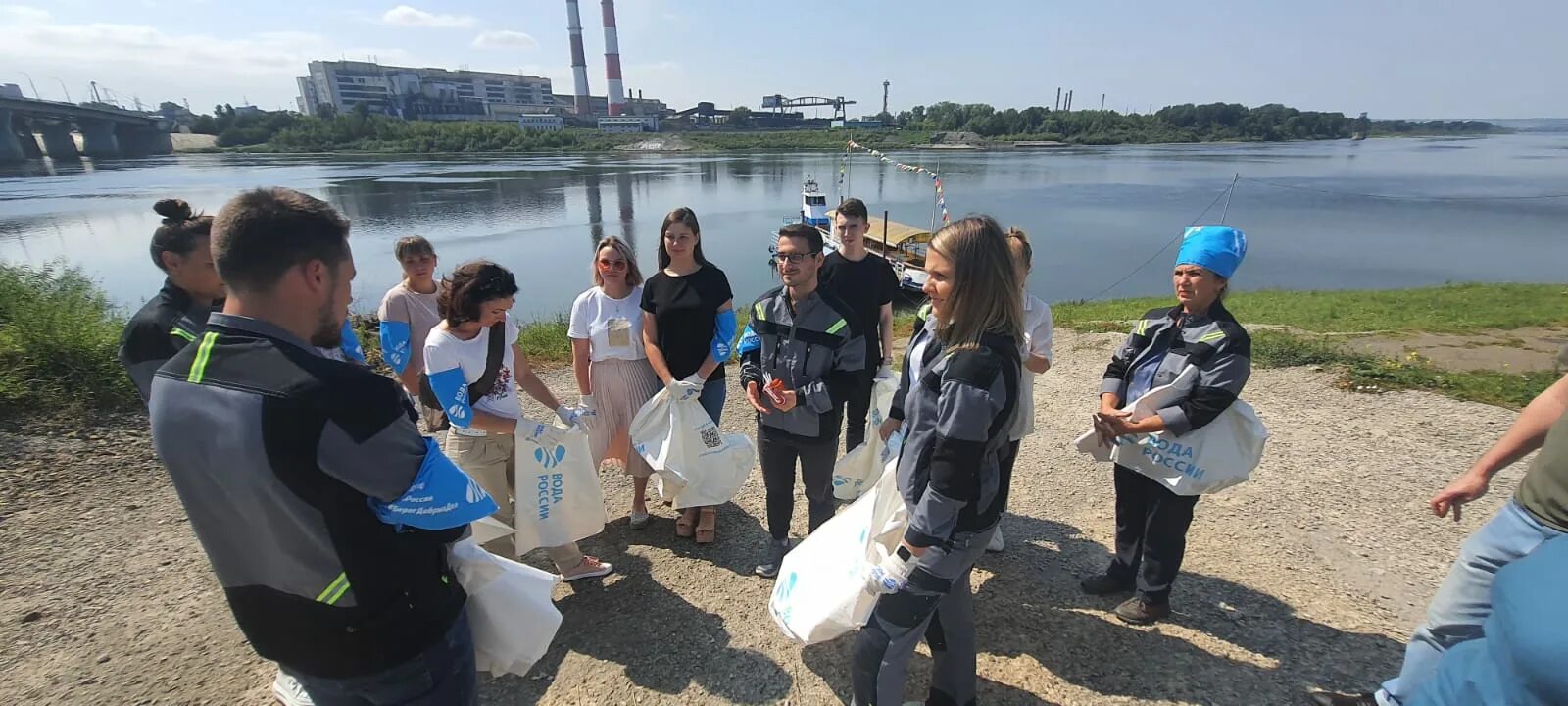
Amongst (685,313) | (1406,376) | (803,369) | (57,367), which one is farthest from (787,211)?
(803,369)

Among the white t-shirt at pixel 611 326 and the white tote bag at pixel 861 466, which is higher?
the white t-shirt at pixel 611 326

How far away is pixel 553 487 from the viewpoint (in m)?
2.96

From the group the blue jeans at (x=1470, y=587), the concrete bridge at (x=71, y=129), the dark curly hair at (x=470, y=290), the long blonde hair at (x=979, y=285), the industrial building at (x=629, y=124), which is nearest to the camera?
the blue jeans at (x=1470, y=587)

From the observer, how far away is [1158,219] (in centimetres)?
2991

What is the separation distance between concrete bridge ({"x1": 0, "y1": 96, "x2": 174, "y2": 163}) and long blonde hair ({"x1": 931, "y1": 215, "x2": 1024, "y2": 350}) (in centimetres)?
6255

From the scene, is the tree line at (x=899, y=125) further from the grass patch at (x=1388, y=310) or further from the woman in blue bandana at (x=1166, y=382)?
the woman in blue bandana at (x=1166, y=382)

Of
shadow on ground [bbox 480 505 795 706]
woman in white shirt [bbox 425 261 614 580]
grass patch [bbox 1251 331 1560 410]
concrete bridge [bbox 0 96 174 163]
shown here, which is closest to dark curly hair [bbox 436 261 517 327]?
woman in white shirt [bbox 425 261 614 580]

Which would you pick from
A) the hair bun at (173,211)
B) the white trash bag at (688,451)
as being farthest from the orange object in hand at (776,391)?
the hair bun at (173,211)

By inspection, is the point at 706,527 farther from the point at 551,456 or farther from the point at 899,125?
the point at 899,125

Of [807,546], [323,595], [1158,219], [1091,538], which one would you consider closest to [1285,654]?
[1091,538]

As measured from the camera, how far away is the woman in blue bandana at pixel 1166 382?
244cm

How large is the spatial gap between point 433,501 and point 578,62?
134076mm

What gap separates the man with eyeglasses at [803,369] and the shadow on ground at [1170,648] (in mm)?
820

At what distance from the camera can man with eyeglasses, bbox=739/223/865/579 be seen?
9.44ft
